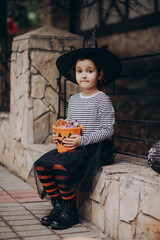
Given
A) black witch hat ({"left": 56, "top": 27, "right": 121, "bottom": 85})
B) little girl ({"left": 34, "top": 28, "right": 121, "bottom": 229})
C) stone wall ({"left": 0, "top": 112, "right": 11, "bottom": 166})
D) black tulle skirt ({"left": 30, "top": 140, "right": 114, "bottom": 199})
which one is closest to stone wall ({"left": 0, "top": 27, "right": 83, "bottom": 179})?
stone wall ({"left": 0, "top": 112, "right": 11, "bottom": 166})

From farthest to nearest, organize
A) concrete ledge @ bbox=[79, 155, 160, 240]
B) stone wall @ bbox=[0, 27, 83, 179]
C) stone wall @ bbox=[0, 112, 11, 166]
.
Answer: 1. stone wall @ bbox=[0, 112, 11, 166]
2. stone wall @ bbox=[0, 27, 83, 179]
3. concrete ledge @ bbox=[79, 155, 160, 240]

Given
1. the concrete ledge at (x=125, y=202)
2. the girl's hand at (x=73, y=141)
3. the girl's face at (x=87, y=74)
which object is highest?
the girl's face at (x=87, y=74)

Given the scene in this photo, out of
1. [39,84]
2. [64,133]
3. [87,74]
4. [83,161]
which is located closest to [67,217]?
[83,161]

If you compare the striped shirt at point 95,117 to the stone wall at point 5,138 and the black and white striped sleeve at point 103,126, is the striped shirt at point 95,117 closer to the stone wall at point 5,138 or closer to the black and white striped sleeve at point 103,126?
the black and white striped sleeve at point 103,126

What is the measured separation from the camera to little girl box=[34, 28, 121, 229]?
3318 millimetres

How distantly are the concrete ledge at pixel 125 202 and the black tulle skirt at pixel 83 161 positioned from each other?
0.26 feet

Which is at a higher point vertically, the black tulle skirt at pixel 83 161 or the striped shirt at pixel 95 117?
the striped shirt at pixel 95 117

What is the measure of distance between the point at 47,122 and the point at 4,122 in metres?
1.43

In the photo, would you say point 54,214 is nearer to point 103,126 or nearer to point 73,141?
point 73,141

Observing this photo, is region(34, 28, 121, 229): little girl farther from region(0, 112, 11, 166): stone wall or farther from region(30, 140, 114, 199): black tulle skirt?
region(0, 112, 11, 166): stone wall

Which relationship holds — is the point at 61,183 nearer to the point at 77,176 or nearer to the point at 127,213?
the point at 77,176

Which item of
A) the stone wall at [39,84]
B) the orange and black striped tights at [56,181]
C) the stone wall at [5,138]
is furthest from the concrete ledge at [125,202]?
the stone wall at [5,138]

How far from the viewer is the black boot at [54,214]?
340cm

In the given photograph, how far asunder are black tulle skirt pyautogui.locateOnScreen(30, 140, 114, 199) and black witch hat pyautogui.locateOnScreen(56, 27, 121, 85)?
2.36 feet
